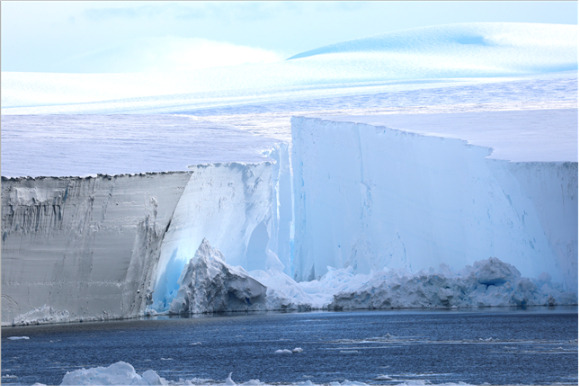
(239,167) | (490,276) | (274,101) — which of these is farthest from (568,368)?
(274,101)

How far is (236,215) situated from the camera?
15.6 metres

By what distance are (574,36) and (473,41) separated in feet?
10.0

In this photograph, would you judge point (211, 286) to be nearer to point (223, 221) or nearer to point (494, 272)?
point (223, 221)

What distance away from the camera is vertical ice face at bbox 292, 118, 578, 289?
14.0 meters

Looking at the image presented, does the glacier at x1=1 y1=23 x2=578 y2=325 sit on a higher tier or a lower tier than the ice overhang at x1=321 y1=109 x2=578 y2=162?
lower

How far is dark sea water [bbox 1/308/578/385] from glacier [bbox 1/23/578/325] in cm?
50

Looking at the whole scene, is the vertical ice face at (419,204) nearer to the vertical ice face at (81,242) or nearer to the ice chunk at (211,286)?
the ice chunk at (211,286)

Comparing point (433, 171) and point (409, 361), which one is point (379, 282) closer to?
point (433, 171)

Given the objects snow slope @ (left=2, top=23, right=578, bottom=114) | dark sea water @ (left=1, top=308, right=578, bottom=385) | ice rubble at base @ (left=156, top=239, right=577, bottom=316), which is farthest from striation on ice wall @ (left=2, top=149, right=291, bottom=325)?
snow slope @ (left=2, top=23, right=578, bottom=114)

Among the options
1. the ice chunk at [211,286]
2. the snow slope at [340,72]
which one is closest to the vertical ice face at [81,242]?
the ice chunk at [211,286]

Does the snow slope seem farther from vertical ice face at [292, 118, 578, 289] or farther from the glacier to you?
vertical ice face at [292, 118, 578, 289]

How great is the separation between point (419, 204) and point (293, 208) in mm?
3731

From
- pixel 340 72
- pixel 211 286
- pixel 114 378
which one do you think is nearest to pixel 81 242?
pixel 211 286

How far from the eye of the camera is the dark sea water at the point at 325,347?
900 centimetres
